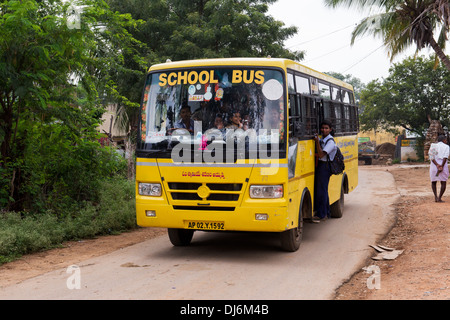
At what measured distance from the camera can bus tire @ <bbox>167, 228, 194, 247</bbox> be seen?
342 inches

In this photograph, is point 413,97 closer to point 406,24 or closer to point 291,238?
point 406,24

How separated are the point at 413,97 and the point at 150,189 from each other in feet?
108

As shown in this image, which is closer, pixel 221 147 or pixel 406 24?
pixel 221 147

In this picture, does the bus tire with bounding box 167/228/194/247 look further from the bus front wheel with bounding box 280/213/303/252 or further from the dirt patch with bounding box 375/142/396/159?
the dirt patch with bounding box 375/142/396/159

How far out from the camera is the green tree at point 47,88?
347 inches

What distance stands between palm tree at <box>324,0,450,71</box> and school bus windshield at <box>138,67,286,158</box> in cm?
1344

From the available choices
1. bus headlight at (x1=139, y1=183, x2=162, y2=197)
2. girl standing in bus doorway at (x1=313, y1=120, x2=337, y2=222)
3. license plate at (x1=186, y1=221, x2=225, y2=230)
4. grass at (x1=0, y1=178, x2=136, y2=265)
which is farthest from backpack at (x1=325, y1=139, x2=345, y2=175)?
grass at (x1=0, y1=178, x2=136, y2=265)

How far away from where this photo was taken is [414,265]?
7211mm

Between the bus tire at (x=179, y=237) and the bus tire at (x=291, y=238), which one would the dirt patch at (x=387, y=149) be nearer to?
the bus tire at (x=291, y=238)

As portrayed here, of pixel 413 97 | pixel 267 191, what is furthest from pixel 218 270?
pixel 413 97

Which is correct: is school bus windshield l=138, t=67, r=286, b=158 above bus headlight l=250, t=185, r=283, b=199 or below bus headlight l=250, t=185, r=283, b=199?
above

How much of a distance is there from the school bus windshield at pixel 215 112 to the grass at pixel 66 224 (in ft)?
8.29

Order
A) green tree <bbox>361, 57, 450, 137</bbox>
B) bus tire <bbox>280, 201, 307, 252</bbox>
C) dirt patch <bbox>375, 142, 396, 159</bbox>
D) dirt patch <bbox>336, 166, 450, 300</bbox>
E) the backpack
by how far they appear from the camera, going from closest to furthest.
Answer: dirt patch <bbox>336, 166, 450, 300</bbox>
bus tire <bbox>280, 201, 307, 252</bbox>
the backpack
green tree <bbox>361, 57, 450, 137</bbox>
dirt patch <bbox>375, 142, 396, 159</bbox>
